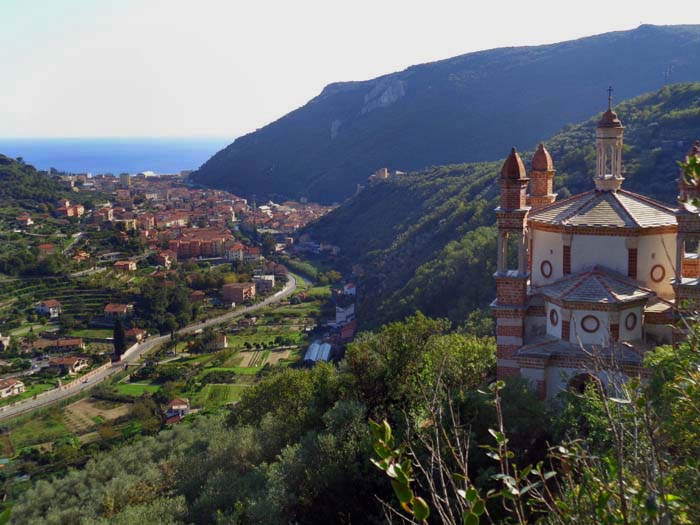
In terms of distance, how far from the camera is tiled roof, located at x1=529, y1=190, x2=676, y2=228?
37.2 feet

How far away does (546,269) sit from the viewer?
40.1 feet

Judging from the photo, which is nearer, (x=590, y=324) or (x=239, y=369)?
(x=590, y=324)

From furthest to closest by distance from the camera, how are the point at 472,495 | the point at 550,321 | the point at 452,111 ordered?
1. the point at 452,111
2. the point at 550,321
3. the point at 472,495

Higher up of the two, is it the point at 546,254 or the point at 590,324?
the point at 546,254

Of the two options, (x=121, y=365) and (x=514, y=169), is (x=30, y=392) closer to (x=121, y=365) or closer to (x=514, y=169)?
(x=121, y=365)

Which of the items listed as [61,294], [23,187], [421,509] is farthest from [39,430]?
[23,187]

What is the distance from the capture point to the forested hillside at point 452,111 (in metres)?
98.1

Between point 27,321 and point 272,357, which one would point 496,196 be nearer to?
point 272,357

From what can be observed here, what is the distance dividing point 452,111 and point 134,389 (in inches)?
3404

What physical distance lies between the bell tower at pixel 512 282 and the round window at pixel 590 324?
1.16 m

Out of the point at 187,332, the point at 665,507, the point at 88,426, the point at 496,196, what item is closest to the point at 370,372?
the point at 665,507

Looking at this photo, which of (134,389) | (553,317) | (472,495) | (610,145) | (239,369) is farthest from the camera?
(239,369)

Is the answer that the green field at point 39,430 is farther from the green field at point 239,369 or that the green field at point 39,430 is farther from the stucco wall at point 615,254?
the stucco wall at point 615,254

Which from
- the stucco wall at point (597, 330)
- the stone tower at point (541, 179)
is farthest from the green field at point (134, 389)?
the stucco wall at point (597, 330)
